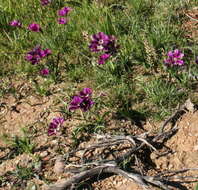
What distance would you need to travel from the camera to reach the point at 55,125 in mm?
2943

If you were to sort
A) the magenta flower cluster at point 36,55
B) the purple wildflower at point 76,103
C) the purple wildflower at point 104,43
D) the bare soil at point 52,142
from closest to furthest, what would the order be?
the bare soil at point 52,142 < the purple wildflower at point 76,103 < the purple wildflower at point 104,43 < the magenta flower cluster at point 36,55

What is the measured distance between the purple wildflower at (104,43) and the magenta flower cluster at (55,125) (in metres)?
0.70

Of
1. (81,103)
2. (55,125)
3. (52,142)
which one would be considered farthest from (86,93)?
(52,142)

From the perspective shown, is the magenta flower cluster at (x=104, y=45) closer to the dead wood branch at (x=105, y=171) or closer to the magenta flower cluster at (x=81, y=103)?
the magenta flower cluster at (x=81, y=103)

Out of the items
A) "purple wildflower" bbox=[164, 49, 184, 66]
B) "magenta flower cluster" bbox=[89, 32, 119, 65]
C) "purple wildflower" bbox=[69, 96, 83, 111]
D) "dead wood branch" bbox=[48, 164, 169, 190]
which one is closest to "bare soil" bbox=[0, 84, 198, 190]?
"dead wood branch" bbox=[48, 164, 169, 190]

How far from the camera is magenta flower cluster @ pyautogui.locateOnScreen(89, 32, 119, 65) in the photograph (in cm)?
317

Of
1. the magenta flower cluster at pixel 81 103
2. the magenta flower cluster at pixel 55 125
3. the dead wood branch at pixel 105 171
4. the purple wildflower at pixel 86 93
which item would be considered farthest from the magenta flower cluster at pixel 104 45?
the dead wood branch at pixel 105 171

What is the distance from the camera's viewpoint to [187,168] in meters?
2.58

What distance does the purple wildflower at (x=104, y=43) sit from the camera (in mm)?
Answer: 3166

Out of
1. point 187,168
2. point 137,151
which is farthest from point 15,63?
point 187,168

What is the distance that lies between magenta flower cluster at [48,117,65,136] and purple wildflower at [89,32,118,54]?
0.70m

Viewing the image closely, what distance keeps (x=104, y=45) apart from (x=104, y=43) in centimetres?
2

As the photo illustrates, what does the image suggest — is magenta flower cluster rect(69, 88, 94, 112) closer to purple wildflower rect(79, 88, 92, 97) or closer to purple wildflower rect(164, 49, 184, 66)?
purple wildflower rect(79, 88, 92, 97)

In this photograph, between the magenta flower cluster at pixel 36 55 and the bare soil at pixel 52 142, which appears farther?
the magenta flower cluster at pixel 36 55
